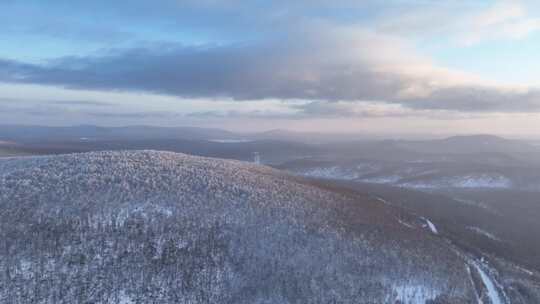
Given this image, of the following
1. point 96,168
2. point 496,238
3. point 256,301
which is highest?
point 96,168

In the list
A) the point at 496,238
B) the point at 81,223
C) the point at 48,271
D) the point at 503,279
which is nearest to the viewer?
the point at 48,271

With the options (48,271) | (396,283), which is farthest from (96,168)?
(396,283)

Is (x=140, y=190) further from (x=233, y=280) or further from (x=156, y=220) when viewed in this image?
(x=233, y=280)

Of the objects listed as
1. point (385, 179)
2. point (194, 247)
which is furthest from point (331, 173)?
point (194, 247)

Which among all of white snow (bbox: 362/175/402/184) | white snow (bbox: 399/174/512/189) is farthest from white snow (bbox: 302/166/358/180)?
white snow (bbox: 399/174/512/189)

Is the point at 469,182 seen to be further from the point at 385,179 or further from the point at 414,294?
the point at 414,294

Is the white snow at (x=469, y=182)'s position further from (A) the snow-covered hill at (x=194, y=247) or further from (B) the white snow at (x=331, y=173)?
(A) the snow-covered hill at (x=194, y=247)
